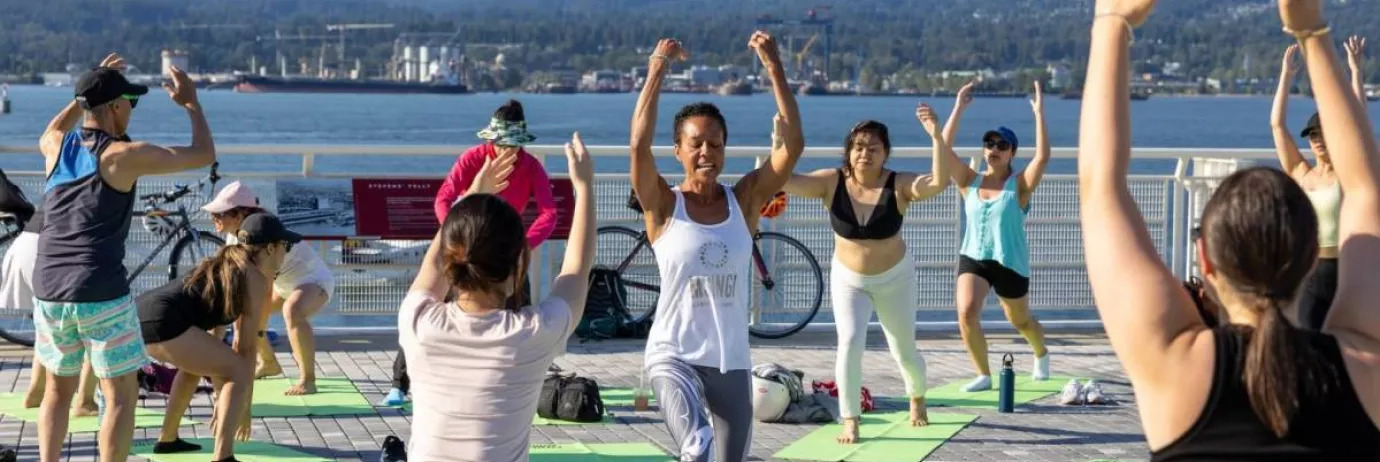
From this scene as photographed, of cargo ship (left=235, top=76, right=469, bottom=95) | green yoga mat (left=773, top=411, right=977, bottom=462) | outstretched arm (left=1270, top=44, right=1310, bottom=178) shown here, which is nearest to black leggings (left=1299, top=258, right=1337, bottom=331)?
outstretched arm (left=1270, top=44, right=1310, bottom=178)

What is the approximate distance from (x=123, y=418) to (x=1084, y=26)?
15856cm

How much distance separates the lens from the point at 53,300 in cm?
707

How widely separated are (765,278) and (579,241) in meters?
8.79

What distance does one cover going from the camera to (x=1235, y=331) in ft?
9.41

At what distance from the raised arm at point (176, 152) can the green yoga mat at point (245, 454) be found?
1907 mm

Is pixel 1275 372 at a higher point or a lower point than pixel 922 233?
higher

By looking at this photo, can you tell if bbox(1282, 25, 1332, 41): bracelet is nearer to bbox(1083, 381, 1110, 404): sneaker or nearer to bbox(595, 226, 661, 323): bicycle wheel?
bbox(1083, 381, 1110, 404): sneaker

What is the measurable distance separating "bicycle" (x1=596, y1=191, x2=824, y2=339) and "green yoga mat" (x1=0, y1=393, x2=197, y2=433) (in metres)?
4.25

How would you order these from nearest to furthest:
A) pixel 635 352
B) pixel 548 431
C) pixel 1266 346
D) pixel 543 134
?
1. pixel 1266 346
2. pixel 548 431
3. pixel 635 352
4. pixel 543 134

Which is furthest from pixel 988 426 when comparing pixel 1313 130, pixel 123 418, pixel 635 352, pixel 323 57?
pixel 323 57

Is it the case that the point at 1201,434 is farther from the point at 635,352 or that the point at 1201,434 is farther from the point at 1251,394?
the point at 635,352

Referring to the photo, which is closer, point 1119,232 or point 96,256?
point 1119,232

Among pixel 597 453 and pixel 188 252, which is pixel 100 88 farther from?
pixel 188 252

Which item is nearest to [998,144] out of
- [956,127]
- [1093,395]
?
[956,127]
